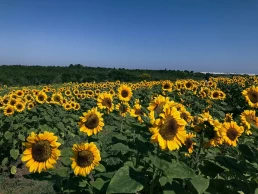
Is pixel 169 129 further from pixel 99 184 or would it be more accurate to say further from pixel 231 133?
pixel 231 133

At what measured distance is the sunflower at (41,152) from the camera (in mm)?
2783

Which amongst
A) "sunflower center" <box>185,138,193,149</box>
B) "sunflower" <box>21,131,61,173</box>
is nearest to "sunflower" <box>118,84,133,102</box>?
"sunflower center" <box>185,138,193,149</box>

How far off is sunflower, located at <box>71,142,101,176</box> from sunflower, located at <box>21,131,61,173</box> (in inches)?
7.1

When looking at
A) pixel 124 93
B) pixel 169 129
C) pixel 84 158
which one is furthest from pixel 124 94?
pixel 169 129

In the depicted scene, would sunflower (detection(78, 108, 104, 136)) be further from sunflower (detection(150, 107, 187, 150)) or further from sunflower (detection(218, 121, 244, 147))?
sunflower (detection(150, 107, 187, 150))

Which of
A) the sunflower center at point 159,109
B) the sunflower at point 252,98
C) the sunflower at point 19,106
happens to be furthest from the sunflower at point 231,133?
the sunflower at point 19,106

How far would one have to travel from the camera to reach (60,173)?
9.12 feet

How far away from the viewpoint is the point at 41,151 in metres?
2.79

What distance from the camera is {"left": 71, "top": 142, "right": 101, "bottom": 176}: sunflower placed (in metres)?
2.88

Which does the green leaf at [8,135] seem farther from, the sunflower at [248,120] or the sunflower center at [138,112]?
the sunflower at [248,120]

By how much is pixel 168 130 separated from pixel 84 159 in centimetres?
Result: 88

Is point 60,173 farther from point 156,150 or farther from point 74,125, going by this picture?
Answer: point 74,125

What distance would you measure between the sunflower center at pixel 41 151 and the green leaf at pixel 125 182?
80 cm

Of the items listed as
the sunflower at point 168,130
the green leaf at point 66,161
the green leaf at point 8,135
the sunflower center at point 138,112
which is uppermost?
the sunflower at point 168,130
